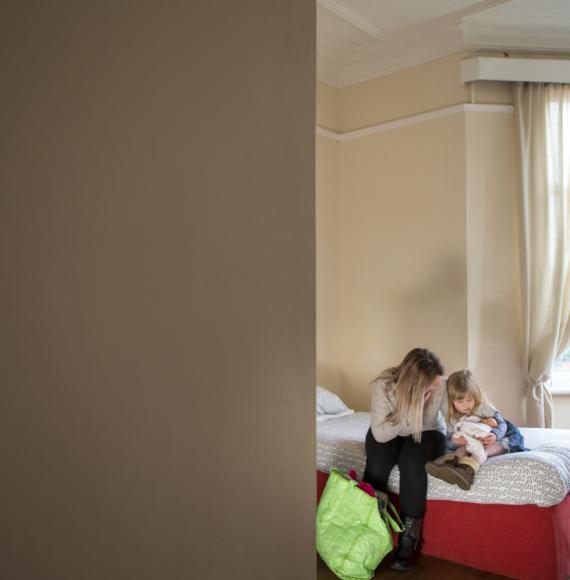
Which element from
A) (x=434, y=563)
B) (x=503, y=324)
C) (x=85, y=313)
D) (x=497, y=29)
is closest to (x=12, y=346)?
(x=85, y=313)

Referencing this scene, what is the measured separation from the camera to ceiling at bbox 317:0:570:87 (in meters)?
3.88

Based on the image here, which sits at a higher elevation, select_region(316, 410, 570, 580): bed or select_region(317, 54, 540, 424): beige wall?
select_region(317, 54, 540, 424): beige wall

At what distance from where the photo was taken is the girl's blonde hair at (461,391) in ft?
9.49

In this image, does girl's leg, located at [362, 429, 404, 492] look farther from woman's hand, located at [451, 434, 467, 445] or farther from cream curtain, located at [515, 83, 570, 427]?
cream curtain, located at [515, 83, 570, 427]

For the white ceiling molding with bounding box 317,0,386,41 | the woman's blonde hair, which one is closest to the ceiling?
the white ceiling molding with bounding box 317,0,386,41

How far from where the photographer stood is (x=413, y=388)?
2801mm

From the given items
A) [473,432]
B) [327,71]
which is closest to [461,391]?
[473,432]

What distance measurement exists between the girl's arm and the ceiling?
7.86ft

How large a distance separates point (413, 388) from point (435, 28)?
8.50ft

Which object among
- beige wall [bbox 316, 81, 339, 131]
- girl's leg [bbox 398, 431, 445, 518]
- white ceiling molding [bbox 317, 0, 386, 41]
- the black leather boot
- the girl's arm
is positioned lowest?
the black leather boot

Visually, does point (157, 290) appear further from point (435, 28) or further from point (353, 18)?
point (435, 28)

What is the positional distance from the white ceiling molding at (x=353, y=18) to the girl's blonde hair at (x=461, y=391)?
2.39 meters

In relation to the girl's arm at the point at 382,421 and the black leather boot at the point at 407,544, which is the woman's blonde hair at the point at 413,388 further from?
the black leather boot at the point at 407,544

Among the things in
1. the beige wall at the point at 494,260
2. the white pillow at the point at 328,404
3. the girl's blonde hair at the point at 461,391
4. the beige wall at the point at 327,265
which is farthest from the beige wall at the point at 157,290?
the beige wall at the point at 327,265
